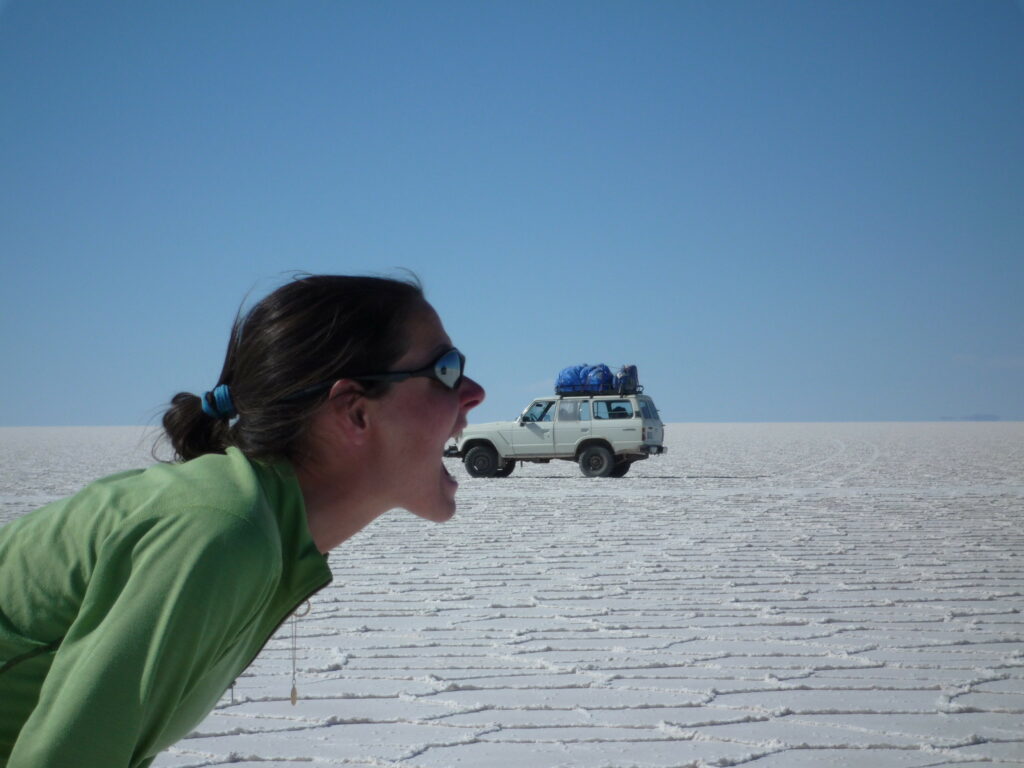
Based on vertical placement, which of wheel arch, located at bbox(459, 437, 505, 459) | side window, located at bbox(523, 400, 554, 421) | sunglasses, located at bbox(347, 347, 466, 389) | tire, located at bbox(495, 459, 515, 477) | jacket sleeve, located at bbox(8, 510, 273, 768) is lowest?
tire, located at bbox(495, 459, 515, 477)

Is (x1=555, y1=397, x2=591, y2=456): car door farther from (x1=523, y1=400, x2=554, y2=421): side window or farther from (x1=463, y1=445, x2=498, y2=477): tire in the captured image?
(x1=463, y1=445, x2=498, y2=477): tire

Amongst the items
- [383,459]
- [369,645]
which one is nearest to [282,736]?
[369,645]

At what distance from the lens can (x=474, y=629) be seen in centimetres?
633

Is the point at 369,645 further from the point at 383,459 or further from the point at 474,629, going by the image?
the point at 383,459

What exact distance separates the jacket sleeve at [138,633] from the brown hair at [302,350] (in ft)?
1.53

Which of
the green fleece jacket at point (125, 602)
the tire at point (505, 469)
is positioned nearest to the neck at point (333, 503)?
the green fleece jacket at point (125, 602)

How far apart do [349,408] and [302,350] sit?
0.13 metres

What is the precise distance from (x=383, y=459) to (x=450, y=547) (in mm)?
8759

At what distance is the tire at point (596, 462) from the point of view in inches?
878

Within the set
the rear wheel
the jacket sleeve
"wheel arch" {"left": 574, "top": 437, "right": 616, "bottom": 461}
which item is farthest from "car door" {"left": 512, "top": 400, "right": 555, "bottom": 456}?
the jacket sleeve

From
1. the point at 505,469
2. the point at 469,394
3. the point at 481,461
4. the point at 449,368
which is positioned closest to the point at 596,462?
the point at 505,469

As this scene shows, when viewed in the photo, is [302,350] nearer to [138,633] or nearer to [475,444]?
[138,633]

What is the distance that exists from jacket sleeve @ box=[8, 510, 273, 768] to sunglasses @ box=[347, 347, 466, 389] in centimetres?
58

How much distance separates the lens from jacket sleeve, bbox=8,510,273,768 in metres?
1.24
